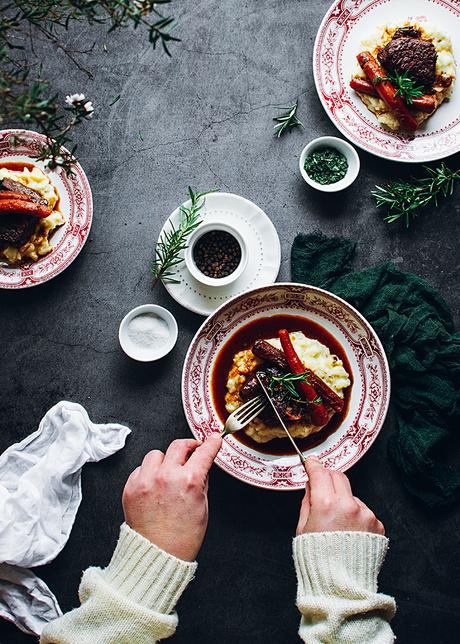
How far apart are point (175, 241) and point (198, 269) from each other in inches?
6.8

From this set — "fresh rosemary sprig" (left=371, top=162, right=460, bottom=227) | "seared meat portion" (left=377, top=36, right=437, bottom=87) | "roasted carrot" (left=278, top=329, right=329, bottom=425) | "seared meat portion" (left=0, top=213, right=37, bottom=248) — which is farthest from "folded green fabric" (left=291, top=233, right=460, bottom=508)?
"seared meat portion" (left=0, top=213, right=37, bottom=248)

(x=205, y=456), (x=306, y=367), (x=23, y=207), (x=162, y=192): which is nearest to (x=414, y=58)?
(x=162, y=192)

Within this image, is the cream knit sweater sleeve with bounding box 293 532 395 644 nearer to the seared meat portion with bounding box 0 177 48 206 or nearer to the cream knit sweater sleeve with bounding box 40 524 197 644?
the cream knit sweater sleeve with bounding box 40 524 197 644

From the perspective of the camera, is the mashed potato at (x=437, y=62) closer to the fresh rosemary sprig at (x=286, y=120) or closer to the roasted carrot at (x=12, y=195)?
the fresh rosemary sprig at (x=286, y=120)

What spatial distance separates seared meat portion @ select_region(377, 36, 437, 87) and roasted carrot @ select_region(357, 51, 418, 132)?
0.23ft

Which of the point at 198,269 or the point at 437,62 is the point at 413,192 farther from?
the point at 198,269

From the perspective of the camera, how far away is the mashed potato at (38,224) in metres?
2.98

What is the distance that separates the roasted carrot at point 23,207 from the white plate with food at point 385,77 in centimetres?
144

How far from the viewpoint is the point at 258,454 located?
2.93 meters

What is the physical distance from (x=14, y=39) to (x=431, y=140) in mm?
2142

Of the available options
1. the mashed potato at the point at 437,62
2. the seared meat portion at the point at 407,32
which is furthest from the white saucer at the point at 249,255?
the seared meat portion at the point at 407,32

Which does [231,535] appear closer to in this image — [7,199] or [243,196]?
[243,196]

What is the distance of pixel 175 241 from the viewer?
2949 millimetres

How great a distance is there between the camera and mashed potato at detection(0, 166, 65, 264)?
298cm
